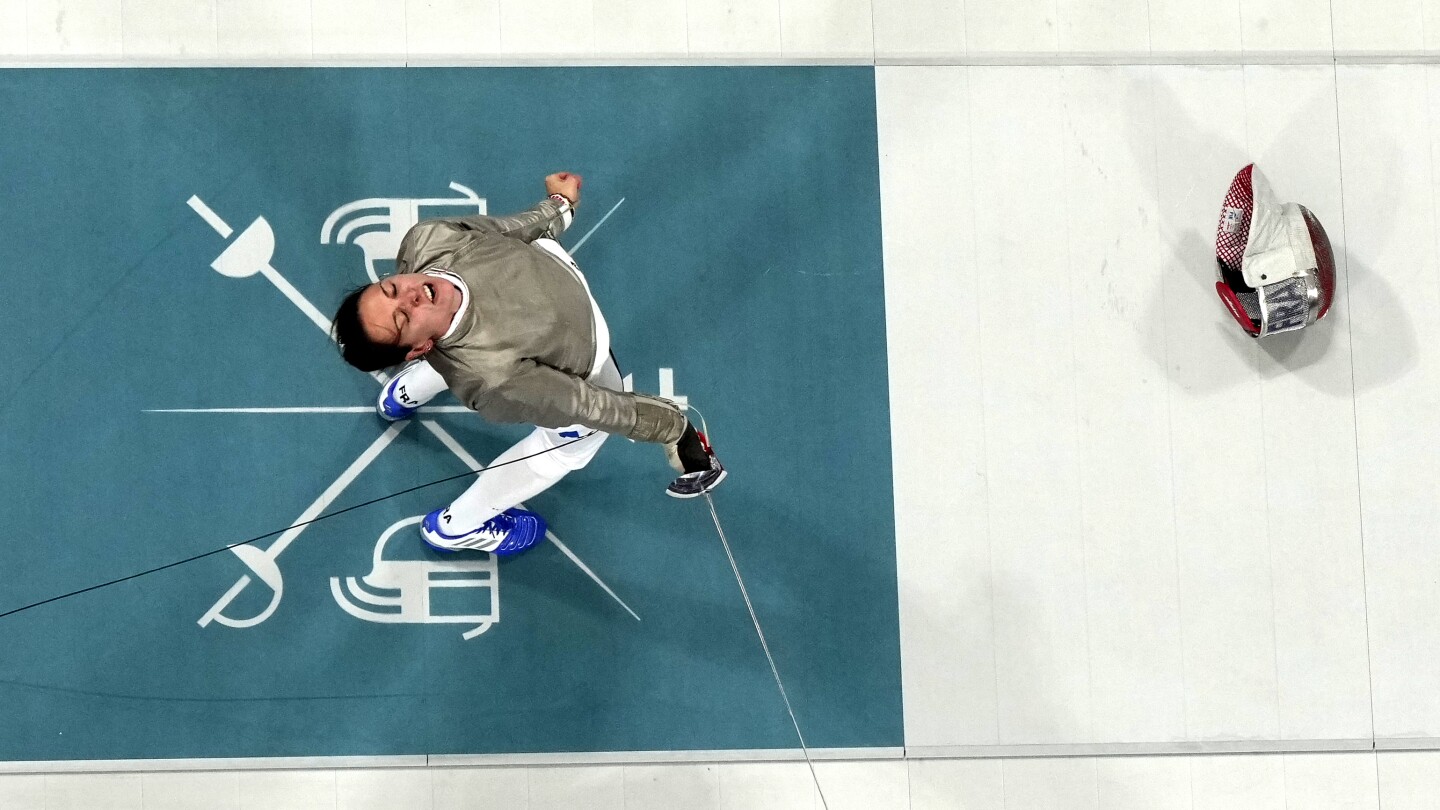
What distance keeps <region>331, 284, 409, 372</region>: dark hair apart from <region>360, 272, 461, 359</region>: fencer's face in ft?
0.04

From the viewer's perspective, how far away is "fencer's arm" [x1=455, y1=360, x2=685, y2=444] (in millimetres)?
2141

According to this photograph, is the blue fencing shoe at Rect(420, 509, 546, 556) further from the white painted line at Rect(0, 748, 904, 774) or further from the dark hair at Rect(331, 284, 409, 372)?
the dark hair at Rect(331, 284, 409, 372)

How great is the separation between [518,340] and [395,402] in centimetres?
103

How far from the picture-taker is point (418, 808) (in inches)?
119

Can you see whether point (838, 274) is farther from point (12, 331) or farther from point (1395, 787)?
point (12, 331)

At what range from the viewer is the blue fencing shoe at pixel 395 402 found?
9.71ft

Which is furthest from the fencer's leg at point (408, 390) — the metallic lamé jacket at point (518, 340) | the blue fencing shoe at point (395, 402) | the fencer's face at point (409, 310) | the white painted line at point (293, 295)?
the fencer's face at point (409, 310)

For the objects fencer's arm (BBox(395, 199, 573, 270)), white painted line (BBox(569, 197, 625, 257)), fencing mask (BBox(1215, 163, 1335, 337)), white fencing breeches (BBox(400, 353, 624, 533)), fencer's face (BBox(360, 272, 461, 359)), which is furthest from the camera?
white painted line (BBox(569, 197, 625, 257))

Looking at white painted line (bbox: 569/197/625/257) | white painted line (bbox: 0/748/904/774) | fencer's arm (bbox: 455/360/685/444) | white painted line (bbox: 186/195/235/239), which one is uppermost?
white painted line (bbox: 186/195/235/239)

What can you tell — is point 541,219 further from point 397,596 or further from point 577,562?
point 397,596

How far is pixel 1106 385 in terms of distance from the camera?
3.16 meters

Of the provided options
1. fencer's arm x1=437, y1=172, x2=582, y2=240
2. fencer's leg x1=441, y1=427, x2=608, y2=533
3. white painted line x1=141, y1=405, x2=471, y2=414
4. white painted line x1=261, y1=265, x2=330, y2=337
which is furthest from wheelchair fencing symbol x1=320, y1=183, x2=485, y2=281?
fencer's leg x1=441, y1=427, x2=608, y2=533

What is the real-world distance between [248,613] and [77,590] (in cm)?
52

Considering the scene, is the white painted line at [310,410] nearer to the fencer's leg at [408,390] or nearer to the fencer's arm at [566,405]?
the fencer's leg at [408,390]
